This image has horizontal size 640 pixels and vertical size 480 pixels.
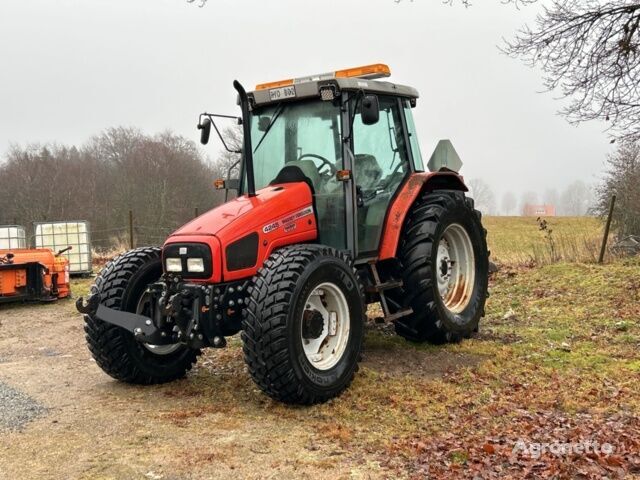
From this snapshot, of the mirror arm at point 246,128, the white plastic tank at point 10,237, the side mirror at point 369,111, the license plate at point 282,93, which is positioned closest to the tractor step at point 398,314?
the mirror arm at point 246,128

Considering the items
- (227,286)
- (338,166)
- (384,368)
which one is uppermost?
(338,166)

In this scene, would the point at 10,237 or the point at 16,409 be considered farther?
the point at 10,237

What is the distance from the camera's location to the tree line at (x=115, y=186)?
30.9 metres

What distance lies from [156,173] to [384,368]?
3002 cm

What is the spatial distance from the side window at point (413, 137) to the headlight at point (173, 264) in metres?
2.57

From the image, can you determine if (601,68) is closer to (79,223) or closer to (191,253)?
(191,253)

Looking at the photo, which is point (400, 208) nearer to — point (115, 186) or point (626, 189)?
point (626, 189)

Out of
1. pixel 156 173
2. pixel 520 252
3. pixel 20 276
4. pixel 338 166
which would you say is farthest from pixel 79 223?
pixel 156 173

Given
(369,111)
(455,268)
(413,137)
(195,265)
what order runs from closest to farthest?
(195,265), (369,111), (413,137), (455,268)

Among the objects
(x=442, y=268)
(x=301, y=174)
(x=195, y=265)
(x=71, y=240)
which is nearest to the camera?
(x=195, y=265)

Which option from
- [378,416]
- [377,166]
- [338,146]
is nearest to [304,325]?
[378,416]

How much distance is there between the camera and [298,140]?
17.2 feet

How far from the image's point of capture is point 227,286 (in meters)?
4.30

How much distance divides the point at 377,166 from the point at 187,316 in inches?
87.5
